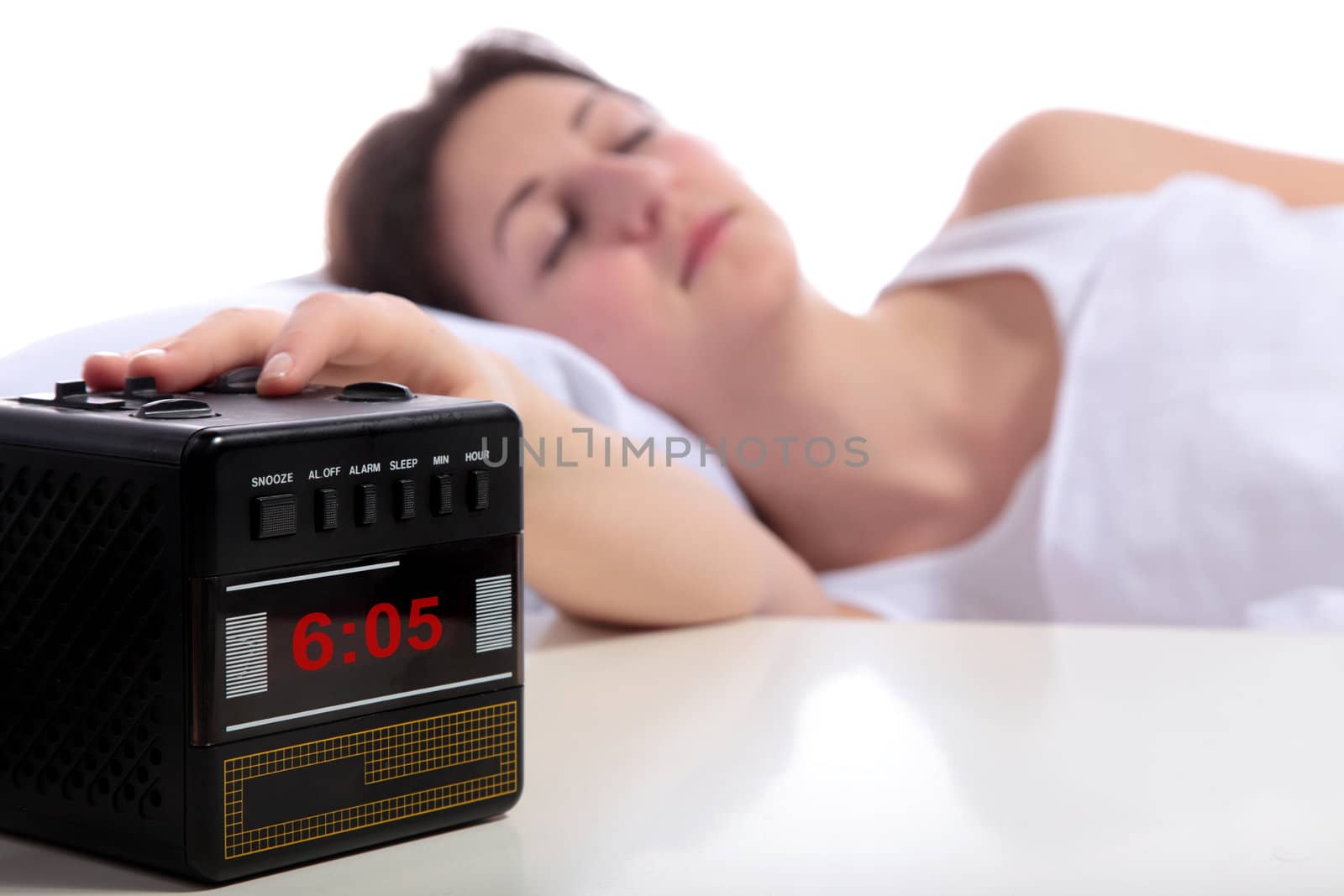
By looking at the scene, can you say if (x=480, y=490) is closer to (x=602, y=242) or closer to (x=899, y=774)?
(x=899, y=774)

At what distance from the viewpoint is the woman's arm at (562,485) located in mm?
623

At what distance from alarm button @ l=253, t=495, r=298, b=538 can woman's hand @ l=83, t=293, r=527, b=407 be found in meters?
0.09

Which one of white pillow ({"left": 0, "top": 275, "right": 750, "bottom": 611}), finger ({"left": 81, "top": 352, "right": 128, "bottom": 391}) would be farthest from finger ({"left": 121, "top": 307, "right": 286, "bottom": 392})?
white pillow ({"left": 0, "top": 275, "right": 750, "bottom": 611})

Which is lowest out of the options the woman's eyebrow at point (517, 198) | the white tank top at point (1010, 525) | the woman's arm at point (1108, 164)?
the white tank top at point (1010, 525)

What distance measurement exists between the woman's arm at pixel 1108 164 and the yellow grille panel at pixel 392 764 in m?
1.09

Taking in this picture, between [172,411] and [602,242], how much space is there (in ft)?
2.93

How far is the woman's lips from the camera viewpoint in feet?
4.61

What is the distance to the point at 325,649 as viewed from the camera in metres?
0.54

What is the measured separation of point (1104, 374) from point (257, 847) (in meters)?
1.03

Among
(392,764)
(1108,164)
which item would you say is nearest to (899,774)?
(392,764)

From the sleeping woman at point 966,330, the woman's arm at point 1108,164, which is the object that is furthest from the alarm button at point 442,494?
the woman's arm at point 1108,164

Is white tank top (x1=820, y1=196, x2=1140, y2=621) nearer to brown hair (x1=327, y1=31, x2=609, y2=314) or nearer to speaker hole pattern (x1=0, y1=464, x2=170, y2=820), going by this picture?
brown hair (x1=327, y1=31, x2=609, y2=314)

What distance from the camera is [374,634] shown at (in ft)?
1.81

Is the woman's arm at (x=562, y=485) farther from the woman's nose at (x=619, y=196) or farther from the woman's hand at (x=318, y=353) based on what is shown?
the woman's nose at (x=619, y=196)
